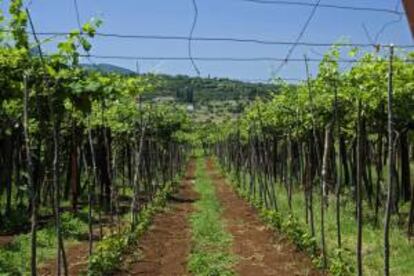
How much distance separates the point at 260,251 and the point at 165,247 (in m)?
1.92

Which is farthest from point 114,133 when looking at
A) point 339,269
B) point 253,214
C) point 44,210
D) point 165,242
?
point 339,269

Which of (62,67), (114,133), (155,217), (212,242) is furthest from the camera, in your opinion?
(114,133)

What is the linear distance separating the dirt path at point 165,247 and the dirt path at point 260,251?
980 mm

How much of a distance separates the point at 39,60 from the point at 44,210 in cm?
1182

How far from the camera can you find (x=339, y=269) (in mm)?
8914

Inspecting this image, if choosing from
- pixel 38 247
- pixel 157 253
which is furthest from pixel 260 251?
pixel 38 247

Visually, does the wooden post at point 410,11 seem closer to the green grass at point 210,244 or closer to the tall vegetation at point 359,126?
the tall vegetation at point 359,126

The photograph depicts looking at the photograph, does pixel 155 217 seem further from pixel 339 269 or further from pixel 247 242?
pixel 339 269

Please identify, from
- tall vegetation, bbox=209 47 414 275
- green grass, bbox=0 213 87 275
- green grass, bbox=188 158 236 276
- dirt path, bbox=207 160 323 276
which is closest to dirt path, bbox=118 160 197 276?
green grass, bbox=188 158 236 276

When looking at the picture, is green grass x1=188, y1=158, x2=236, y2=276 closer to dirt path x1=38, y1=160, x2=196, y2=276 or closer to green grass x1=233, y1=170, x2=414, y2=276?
dirt path x1=38, y1=160, x2=196, y2=276

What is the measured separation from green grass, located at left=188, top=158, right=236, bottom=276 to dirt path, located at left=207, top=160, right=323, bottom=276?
0.20 m

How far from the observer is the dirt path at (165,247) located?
11062mm

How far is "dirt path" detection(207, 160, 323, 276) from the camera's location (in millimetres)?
10742

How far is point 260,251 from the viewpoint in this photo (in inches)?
498
